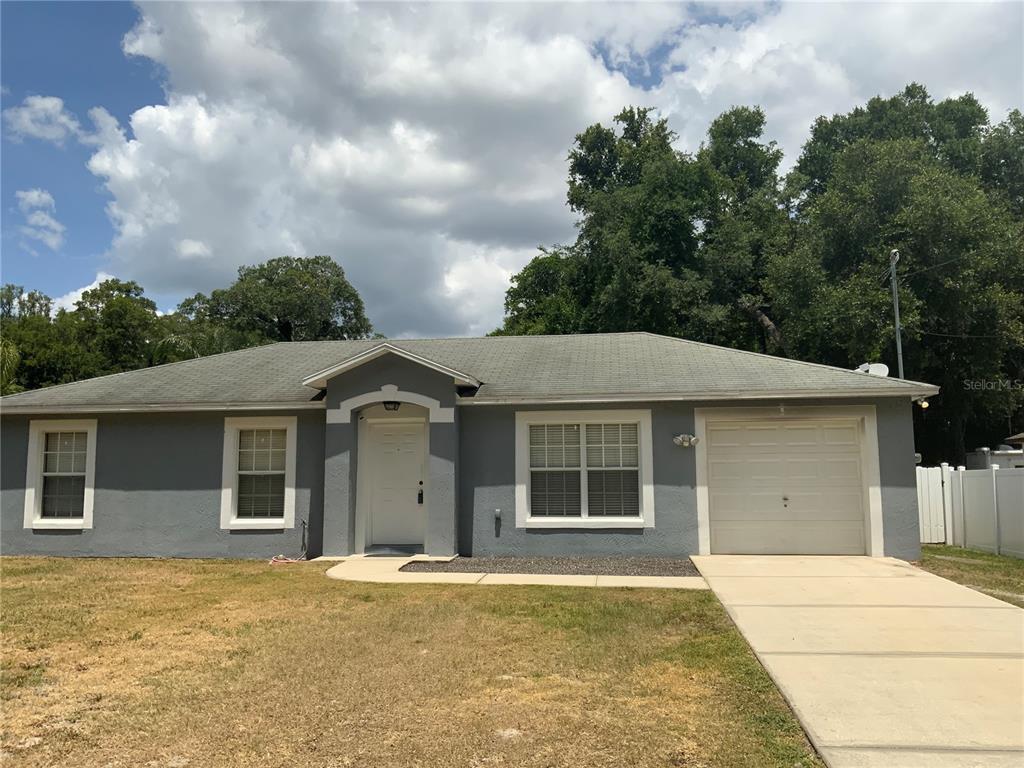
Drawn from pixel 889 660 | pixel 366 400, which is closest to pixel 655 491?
pixel 366 400

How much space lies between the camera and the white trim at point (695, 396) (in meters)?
11.8

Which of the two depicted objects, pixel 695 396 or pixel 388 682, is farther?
pixel 695 396

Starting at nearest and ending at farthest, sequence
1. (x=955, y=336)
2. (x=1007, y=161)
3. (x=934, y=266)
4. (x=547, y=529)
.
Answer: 1. (x=547, y=529)
2. (x=934, y=266)
3. (x=955, y=336)
4. (x=1007, y=161)

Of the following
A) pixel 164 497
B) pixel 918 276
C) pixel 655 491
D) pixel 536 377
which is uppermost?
pixel 918 276

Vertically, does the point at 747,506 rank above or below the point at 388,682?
above

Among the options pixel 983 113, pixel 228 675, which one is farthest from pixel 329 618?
pixel 983 113

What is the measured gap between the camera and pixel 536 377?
13.3 meters

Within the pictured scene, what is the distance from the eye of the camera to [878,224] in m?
25.3

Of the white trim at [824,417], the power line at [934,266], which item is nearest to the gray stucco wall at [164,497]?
the white trim at [824,417]

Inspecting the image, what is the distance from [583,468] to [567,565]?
5.84ft

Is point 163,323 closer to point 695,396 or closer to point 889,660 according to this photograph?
point 695,396

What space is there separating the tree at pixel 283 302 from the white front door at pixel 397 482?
39.7 m

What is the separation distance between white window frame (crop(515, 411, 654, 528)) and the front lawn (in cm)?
306

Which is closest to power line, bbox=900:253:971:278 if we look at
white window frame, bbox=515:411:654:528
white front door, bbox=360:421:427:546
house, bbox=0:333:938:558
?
house, bbox=0:333:938:558
